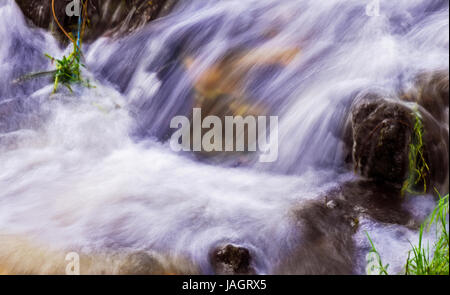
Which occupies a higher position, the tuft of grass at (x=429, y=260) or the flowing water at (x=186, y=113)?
the flowing water at (x=186, y=113)

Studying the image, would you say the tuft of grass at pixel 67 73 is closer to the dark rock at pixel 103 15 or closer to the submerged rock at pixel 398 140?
the dark rock at pixel 103 15

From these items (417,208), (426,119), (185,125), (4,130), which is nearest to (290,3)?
(185,125)

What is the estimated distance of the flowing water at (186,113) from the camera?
315 centimetres

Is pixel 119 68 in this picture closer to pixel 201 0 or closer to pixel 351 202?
pixel 201 0

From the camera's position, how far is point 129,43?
4934 mm

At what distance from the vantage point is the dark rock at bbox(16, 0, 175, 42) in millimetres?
5031

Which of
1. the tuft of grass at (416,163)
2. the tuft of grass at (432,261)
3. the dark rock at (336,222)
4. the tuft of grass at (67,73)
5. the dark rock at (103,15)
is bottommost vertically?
the tuft of grass at (432,261)

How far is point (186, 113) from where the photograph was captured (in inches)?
167

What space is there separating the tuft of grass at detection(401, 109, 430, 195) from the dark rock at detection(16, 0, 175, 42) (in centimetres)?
298

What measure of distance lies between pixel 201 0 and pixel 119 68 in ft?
3.71

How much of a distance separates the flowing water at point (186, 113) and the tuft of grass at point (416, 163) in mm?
120

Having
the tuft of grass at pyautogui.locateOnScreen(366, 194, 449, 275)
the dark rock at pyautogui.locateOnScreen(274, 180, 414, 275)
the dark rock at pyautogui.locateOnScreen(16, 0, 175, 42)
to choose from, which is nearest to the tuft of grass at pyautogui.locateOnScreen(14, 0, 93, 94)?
the dark rock at pyautogui.locateOnScreen(16, 0, 175, 42)

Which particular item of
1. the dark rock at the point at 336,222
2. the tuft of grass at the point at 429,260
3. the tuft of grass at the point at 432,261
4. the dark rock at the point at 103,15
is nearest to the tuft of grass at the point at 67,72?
the dark rock at the point at 103,15

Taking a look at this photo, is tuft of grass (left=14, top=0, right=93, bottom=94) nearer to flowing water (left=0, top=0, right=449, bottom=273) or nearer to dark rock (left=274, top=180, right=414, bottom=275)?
flowing water (left=0, top=0, right=449, bottom=273)
